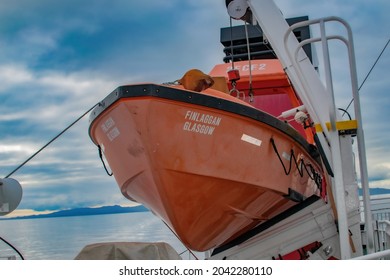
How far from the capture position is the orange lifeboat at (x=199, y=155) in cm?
312

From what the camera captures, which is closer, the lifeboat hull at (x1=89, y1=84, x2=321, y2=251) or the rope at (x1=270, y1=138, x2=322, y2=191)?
the lifeboat hull at (x1=89, y1=84, x2=321, y2=251)

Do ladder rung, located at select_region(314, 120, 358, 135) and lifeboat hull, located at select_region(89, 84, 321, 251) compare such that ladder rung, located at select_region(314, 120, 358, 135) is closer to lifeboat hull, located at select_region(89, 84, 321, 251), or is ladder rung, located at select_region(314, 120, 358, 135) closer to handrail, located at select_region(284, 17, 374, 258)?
handrail, located at select_region(284, 17, 374, 258)

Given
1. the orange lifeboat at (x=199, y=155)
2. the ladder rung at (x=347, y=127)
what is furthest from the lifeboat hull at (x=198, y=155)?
the ladder rung at (x=347, y=127)

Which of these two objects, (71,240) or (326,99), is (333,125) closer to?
(326,99)

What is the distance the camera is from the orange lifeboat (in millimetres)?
3121

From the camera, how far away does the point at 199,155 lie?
3180 mm

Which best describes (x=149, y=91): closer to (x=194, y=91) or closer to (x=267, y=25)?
(x=194, y=91)

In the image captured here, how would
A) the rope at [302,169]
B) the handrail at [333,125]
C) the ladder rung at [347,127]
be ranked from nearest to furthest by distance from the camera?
1. the handrail at [333,125]
2. the ladder rung at [347,127]
3. the rope at [302,169]

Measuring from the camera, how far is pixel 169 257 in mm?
2734

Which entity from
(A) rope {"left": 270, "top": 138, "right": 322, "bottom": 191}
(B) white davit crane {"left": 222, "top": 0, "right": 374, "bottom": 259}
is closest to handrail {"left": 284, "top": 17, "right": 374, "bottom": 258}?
(B) white davit crane {"left": 222, "top": 0, "right": 374, "bottom": 259}

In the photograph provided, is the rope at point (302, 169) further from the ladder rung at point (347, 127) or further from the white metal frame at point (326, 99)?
the ladder rung at point (347, 127)

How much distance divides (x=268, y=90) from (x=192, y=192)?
2259 mm

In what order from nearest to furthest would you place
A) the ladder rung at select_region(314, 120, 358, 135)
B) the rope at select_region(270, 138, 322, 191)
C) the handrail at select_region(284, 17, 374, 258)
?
the handrail at select_region(284, 17, 374, 258)
the ladder rung at select_region(314, 120, 358, 135)
the rope at select_region(270, 138, 322, 191)

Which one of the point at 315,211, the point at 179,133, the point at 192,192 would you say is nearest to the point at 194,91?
the point at 179,133
